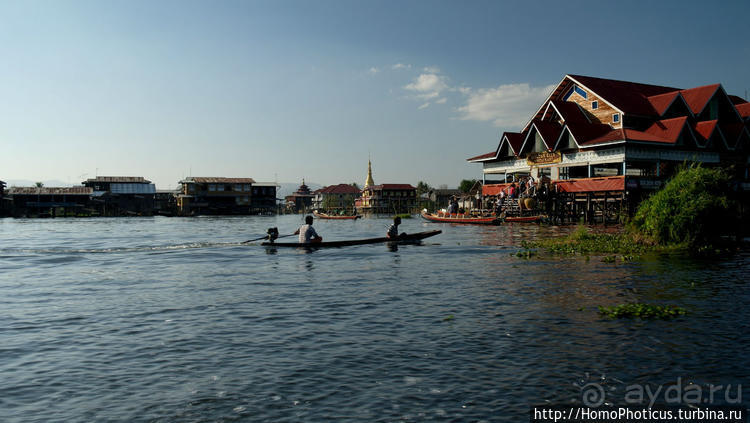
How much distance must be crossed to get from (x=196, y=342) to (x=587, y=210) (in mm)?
37732

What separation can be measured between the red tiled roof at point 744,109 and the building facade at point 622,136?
3.1 inches

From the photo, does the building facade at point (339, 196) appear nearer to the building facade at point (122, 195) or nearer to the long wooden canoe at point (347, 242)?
the building facade at point (122, 195)

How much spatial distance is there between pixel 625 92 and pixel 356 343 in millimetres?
45186

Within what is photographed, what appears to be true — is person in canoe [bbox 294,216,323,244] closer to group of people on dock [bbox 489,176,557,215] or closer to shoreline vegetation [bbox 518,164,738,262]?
shoreline vegetation [bbox 518,164,738,262]

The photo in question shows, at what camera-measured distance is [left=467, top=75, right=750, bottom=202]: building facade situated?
3881 cm

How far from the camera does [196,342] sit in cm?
905

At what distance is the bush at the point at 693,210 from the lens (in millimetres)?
20509

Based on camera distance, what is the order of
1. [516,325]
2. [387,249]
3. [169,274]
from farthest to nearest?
[387,249] → [169,274] → [516,325]

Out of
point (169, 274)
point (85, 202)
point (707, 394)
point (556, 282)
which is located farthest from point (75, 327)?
point (85, 202)

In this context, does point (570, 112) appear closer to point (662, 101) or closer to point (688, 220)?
point (662, 101)

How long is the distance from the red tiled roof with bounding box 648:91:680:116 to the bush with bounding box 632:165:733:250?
24.7m

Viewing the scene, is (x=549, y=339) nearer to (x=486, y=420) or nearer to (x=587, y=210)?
(x=486, y=420)

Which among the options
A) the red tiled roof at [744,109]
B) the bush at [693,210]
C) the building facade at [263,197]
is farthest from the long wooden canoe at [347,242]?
the building facade at [263,197]

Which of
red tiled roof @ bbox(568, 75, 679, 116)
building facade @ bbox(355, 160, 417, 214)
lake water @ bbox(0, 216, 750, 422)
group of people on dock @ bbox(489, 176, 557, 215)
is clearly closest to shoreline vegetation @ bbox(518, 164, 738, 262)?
lake water @ bbox(0, 216, 750, 422)
